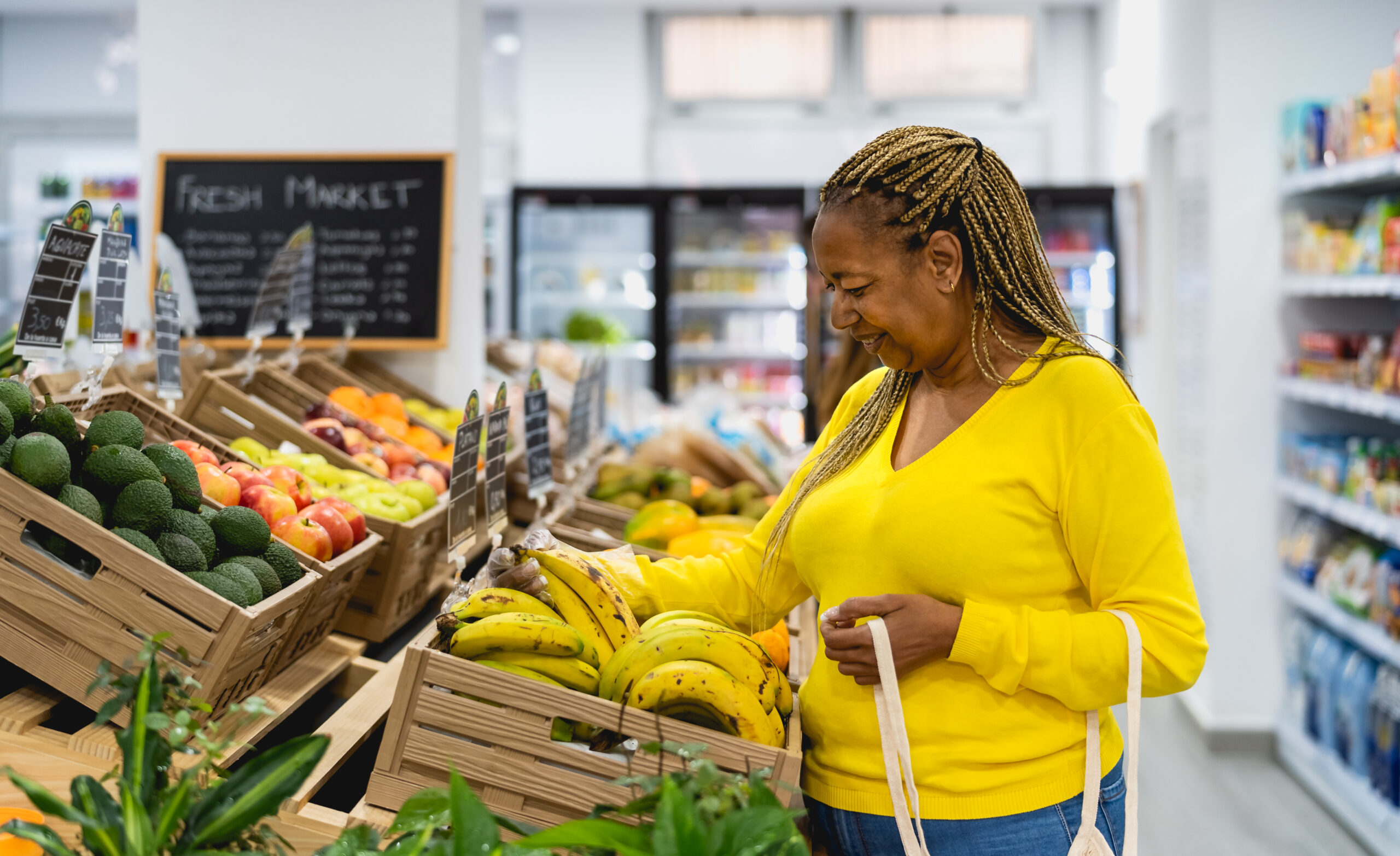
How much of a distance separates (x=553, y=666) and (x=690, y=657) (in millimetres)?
152

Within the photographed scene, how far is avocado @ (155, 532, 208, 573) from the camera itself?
4.33ft

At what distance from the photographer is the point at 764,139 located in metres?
7.47

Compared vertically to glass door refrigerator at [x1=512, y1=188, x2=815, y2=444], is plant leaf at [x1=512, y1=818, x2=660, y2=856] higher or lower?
lower

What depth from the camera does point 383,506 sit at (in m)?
1.99

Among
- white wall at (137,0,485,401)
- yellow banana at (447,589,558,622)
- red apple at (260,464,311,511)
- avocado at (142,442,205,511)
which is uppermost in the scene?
white wall at (137,0,485,401)

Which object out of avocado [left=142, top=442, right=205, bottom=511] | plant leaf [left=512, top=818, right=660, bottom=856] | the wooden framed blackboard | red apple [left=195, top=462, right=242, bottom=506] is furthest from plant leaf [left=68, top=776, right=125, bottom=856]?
the wooden framed blackboard

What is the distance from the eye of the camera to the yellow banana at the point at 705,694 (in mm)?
1157

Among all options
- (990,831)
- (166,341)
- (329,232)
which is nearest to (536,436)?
(166,341)

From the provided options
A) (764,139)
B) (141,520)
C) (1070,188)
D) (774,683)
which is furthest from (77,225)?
(764,139)

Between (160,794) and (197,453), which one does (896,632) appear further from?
(197,453)

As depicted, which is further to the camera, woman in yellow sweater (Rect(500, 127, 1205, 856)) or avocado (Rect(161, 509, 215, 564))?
avocado (Rect(161, 509, 215, 564))

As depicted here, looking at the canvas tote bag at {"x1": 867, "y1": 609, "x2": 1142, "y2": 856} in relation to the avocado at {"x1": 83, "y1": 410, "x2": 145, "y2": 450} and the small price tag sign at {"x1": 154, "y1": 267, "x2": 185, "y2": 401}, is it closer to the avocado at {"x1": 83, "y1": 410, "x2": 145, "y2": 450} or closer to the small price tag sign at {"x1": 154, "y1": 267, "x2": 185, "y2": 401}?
the avocado at {"x1": 83, "y1": 410, "x2": 145, "y2": 450}

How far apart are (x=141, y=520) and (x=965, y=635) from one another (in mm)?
964

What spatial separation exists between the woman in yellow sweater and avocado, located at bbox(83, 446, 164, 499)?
2.72 feet
